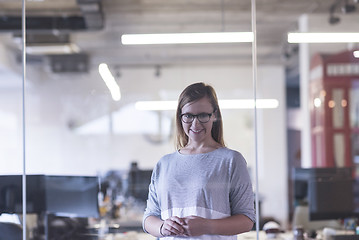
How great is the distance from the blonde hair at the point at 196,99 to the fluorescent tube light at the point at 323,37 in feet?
3.50

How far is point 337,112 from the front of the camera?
24.9ft

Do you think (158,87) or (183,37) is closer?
(183,37)

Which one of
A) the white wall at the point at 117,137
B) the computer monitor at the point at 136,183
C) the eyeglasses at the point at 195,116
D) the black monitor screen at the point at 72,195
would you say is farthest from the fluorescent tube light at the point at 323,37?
the white wall at the point at 117,137

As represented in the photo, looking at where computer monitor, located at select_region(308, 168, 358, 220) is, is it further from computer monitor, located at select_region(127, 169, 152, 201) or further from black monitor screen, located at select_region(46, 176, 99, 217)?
computer monitor, located at select_region(127, 169, 152, 201)

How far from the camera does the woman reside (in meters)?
2.35

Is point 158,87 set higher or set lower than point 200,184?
higher

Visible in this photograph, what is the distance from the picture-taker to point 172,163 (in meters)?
2.53

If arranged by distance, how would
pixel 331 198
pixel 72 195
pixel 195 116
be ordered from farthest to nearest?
pixel 331 198
pixel 72 195
pixel 195 116

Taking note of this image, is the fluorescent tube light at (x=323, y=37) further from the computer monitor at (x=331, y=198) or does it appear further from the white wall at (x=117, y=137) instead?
the white wall at (x=117, y=137)

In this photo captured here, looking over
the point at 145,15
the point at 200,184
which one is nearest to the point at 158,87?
the point at 145,15

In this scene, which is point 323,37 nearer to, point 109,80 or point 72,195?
Answer: point 109,80

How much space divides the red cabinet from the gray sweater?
5.37 m

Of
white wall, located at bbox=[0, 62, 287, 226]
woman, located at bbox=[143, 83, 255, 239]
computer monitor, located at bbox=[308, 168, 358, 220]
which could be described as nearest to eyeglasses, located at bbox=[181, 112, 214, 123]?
woman, located at bbox=[143, 83, 255, 239]

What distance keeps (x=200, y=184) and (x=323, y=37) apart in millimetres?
1709
